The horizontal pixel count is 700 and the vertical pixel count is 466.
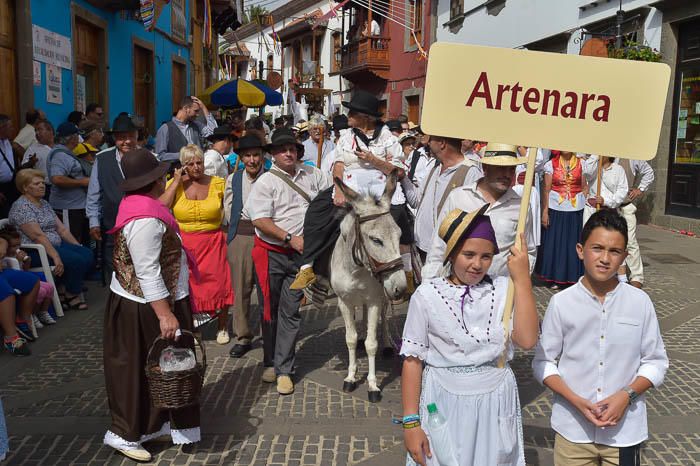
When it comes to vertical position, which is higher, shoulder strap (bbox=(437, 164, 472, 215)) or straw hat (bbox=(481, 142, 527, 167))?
straw hat (bbox=(481, 142, 527, 167))

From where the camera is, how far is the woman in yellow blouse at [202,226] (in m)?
6.35

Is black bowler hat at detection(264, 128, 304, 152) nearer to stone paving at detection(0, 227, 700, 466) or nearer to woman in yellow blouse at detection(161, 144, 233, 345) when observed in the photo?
woman in yellow blouse at detection(161, 144, 233, 345)

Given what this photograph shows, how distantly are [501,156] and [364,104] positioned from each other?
2368 mm

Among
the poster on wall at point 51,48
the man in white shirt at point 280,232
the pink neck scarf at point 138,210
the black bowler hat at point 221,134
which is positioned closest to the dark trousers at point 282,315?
the man in white shirt at point 280,232

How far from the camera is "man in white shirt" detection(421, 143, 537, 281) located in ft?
13.2

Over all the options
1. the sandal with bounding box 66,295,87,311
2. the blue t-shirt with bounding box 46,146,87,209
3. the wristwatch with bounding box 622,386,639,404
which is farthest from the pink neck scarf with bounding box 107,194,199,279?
the blue t-shirt with bounding box 46,146,87,209

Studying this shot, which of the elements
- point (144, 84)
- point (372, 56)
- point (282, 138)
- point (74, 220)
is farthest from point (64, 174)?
point (372, 56)

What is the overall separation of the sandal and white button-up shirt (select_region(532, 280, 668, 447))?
6387 millimetres

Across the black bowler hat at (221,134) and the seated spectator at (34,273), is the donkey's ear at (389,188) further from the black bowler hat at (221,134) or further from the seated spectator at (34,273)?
the black bowler hat at (221,134)

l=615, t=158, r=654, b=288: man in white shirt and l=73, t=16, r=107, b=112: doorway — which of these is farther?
l=73, t=16, r=107, b=112: doorway

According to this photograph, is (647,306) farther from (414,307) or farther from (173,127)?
(173,127)

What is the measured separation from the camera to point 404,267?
5.34 m

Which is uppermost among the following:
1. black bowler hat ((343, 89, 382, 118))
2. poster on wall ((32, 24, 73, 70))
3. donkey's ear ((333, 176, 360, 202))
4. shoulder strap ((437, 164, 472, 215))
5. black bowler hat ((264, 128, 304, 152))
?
poster on wall ((32, 24, 73, 70))

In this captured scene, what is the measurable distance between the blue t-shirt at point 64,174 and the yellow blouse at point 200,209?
2856mm
